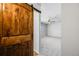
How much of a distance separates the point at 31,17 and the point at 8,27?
270mm

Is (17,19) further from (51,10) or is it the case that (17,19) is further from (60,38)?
(60,38)

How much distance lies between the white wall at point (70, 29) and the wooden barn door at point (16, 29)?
37 cm

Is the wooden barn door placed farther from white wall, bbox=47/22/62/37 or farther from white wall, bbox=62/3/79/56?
white wall, bbox=62/3/79/56

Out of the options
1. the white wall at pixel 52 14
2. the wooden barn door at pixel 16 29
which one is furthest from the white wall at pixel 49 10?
the wooden barn door at pixel 16 29

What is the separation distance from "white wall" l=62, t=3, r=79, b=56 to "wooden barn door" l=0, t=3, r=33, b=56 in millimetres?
371

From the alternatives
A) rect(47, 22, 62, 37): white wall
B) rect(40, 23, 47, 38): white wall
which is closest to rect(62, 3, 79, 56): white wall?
rect(47, 22, 62, 37): white wall

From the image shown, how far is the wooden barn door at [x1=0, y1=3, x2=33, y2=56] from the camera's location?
1345mm

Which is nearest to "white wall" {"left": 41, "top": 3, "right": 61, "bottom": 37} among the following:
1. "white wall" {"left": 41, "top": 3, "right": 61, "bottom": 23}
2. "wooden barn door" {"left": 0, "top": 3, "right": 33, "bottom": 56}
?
"white wall" {"left": 41, "top": 3, "right": 61, "bottom": 23}

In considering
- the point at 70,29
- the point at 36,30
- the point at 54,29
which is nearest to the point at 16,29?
the point at 36,30

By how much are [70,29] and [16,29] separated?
58cm

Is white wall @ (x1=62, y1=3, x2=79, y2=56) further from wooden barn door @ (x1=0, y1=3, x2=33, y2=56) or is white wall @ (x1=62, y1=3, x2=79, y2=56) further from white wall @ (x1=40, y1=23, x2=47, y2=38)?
wooden barn door @ (x1=0, y1=3, x2=33, y2=56)

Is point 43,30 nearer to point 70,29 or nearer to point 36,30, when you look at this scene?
point 36,30

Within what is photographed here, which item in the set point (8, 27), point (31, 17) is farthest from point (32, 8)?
point (8, 27)

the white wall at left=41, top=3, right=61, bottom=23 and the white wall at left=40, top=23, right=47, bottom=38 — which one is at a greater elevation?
the white wall at left=41, top=3, right=61, bottom=23
